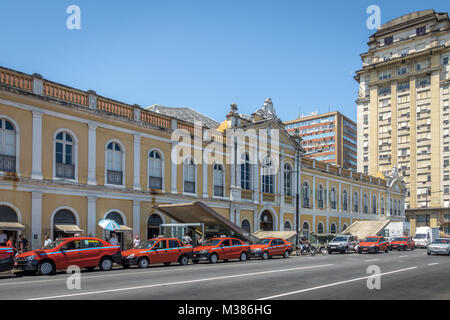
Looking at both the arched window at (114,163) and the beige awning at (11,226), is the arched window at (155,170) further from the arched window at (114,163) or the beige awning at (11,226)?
the beige awning at (11,226)

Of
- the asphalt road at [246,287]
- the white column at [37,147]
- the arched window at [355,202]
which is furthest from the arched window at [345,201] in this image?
the white column at [37,147]

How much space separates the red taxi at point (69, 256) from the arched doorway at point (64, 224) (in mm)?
4389

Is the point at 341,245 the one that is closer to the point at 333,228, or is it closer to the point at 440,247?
the point at 440,247

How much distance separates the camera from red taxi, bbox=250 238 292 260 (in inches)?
1149

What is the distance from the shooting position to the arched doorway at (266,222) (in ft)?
132

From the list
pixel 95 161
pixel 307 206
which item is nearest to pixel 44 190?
pixel 95 161

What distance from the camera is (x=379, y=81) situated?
87438 mm

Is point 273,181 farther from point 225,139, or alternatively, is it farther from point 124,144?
point 124,144

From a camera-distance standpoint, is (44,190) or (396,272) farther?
(44,190)

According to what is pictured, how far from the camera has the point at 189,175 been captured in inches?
1294

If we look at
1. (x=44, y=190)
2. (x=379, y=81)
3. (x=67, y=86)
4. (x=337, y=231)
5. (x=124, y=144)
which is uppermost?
(x=379, y=81)

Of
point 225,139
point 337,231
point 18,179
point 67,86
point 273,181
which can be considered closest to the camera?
point 18,179

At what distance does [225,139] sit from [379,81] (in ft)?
197

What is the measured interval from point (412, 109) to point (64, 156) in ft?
236
